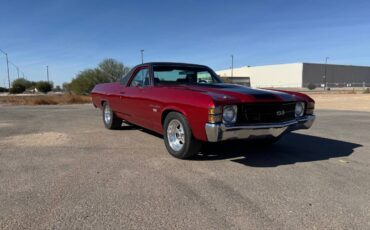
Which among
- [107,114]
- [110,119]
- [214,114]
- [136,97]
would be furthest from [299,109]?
[107,114]

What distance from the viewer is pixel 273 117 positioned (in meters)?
4.84

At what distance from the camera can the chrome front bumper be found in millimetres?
4332

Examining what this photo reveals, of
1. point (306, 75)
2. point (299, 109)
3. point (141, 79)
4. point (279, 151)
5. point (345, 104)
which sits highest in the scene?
point (306, 75)

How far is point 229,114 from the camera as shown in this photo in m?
4.45

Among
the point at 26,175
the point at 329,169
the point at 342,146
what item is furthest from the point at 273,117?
the point at 26,175

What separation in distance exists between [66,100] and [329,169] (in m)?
23.2

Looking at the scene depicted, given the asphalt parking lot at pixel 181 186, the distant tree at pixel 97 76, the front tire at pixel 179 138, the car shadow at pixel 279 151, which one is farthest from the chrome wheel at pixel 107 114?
the distant tree at pixel 97 76

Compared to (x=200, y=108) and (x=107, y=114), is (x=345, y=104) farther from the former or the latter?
(x=200, y=108)

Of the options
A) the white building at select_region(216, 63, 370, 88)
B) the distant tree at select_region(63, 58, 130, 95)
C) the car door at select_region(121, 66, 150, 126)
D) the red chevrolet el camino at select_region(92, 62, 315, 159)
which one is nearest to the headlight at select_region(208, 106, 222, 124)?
the red chevrolet el camino at select_region(92, 62, 315, 159)

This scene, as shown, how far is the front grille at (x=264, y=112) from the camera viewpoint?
180 inches

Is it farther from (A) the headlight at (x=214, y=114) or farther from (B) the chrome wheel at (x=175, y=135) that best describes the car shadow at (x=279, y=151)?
(A) the headlight at (x=214, y=114)

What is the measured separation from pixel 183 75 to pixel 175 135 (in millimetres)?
1669

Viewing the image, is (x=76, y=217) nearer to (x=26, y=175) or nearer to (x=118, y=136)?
(x=26, y=175)

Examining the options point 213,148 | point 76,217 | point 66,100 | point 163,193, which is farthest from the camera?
point 66,100
